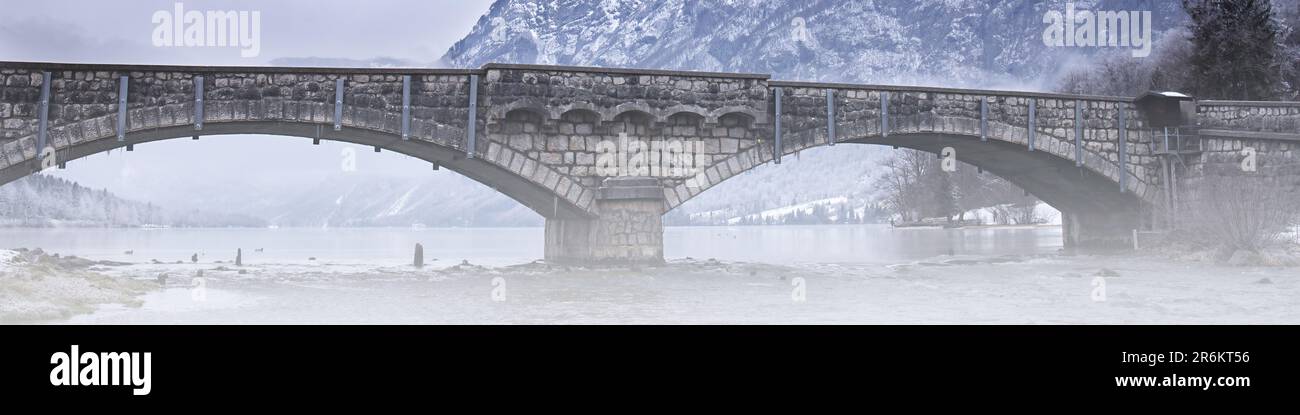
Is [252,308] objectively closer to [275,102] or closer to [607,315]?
[607,315]

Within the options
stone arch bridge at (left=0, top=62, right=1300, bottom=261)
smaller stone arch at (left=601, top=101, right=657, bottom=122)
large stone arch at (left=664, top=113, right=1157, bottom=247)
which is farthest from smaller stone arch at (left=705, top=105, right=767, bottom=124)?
smaller stone arch at (left=601, top=101, right=657, bottom=122)

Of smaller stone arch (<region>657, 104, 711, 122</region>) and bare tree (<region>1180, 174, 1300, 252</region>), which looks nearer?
bare tree (<region>1180, 174, 1300, 252</region>)

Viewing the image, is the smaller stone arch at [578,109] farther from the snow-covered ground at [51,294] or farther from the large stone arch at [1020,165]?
the snow-covered ground at [51,294]

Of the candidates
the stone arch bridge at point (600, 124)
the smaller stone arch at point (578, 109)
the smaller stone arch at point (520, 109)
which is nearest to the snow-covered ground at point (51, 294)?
the stone arch bridge at point (600, 124)

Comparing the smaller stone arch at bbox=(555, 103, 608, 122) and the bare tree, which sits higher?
the smaller stone arch at bbox=(555, 103, 608, 122)

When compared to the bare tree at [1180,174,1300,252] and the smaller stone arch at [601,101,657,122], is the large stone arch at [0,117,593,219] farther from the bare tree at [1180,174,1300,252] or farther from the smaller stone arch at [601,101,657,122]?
the bare tree at [1180,174,1300,252]

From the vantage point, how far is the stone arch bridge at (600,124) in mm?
22750

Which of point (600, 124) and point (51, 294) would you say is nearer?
point (51, 294)

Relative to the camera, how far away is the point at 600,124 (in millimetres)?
26250

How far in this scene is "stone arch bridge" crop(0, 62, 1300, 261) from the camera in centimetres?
2275

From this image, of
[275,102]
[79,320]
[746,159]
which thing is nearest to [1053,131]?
[746,159]

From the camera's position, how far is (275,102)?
23594 mm

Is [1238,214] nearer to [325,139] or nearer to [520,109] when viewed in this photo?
[520,109]

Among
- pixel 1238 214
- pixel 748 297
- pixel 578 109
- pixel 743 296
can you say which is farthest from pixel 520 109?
pixel 1238 214
